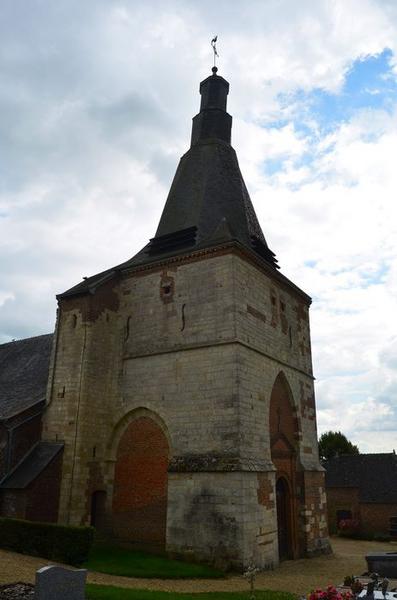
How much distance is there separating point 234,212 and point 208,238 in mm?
2313

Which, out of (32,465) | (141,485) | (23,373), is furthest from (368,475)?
(32,465)

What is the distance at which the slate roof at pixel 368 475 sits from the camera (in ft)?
105

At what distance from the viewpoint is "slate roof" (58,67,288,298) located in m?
18.8

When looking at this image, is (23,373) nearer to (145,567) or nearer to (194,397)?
(194,397)

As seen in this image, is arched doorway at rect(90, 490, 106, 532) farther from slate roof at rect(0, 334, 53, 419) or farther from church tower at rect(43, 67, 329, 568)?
slate roof at rect(0, 334, 53, 419)

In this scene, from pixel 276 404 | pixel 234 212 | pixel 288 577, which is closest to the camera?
pixel 288 577

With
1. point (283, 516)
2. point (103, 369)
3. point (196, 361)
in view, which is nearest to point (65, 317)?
point (103, 369)

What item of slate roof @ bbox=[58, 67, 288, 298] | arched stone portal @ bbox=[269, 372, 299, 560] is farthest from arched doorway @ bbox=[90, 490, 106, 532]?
slate roof @ bbox=[58, 67, 288, 298]

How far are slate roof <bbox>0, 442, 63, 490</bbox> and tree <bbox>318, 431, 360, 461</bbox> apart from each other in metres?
39.5

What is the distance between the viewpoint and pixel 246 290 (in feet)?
56.6

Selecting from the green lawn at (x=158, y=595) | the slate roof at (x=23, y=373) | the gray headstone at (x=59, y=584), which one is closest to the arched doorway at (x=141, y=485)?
the slate roof at (x=23, y=373)

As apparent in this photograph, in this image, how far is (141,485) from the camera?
54.5 feet

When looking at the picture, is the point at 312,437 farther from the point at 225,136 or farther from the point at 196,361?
the point at 225,136

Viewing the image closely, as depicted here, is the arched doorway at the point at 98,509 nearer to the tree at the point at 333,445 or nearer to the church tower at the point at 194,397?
the church tower at the point at 194,397
